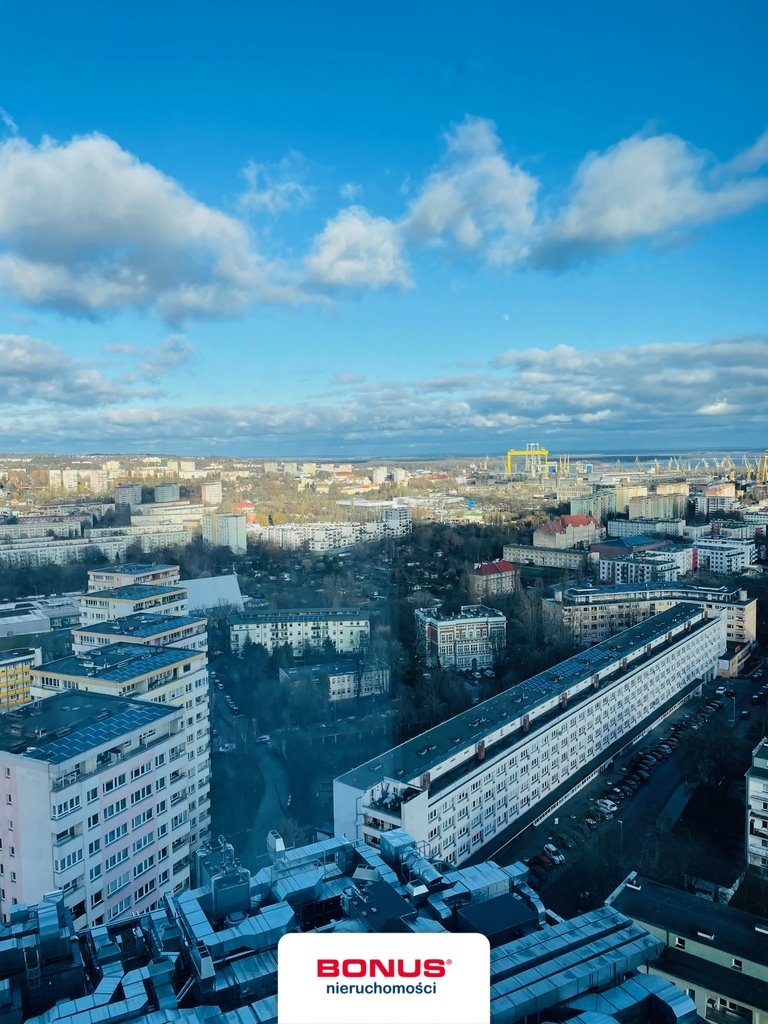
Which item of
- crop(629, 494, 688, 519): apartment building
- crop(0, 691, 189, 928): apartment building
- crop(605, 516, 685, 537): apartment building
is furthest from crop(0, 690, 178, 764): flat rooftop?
crop(629, 494, 688, 519): apartment building

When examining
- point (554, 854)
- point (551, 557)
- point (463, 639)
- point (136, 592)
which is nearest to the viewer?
point (554, 854)

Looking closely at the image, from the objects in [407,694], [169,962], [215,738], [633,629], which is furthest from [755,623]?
[169,962]

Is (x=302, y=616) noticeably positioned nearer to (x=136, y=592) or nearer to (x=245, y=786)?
(x=136, y=592)

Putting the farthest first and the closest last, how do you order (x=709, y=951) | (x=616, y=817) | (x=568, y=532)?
1. (x=568, y=532)
2. (x=616, y=817)
3. (x=709, y=951)

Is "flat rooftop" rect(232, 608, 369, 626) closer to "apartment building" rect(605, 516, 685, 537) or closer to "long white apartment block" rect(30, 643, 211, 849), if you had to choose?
"long white apartment block" rect(30, 643, 211, 849)

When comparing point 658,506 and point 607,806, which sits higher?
point 658,506

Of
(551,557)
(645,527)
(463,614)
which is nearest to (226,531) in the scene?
(463,614)
